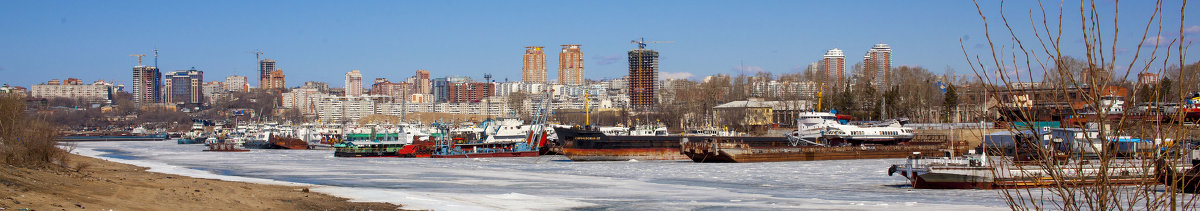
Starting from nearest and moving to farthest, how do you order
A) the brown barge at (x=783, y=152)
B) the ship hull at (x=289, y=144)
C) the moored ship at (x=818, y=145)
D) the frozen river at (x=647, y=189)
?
the frozen river at (x=647, y=189) → the brown barge at (x=783, y=152) → the moored ship at (x=818, y=145) → the ship hull at (x=289, y=144)

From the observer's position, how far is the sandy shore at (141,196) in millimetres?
20172

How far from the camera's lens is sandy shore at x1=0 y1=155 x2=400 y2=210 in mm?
20172

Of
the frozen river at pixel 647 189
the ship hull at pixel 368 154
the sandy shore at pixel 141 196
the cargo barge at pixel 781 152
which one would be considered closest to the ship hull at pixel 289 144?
the ship hull at pixel 368 154

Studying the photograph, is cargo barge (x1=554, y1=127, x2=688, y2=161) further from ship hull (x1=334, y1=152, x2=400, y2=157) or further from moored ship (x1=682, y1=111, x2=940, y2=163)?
ship hull (x1=334, y1=152, x2=400, y2=157)

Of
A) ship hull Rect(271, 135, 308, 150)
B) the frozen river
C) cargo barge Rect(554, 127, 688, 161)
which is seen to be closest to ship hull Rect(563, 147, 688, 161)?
cargo barge Rect(554, 127, 688, 161)

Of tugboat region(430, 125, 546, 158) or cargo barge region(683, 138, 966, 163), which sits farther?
tugboat region(430, 125, 546, 158)

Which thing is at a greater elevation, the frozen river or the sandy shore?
the sandy shore

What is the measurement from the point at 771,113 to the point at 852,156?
251 feet

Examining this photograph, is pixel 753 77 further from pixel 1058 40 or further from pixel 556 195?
pixel 1058 40

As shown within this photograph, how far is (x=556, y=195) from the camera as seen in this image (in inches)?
1155

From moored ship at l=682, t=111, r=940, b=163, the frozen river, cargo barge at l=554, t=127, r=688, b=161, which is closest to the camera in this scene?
the frozen river

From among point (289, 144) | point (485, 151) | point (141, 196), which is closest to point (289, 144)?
point (289, 144)

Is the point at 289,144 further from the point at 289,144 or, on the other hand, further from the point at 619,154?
the point at 619,154

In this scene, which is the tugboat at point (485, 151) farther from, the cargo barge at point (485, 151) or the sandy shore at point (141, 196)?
the sandy shore at point (141, 196)
